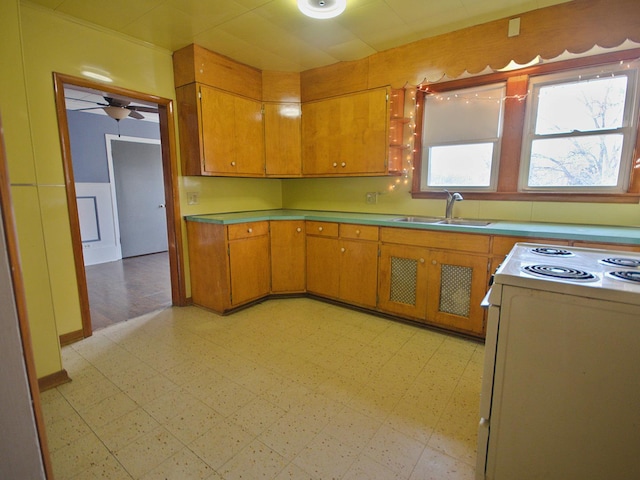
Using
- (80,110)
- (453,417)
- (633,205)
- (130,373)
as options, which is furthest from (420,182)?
(80,110)

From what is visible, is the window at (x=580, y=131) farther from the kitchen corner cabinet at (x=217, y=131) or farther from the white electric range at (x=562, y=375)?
the kitchen corner cabinet at (x=217, y=131)

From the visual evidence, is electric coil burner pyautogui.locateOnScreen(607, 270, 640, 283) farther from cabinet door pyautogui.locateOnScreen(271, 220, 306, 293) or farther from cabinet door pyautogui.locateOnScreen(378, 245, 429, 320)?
cabinet door pyautogui.locateOnScreen(271, 220, 306, 293)

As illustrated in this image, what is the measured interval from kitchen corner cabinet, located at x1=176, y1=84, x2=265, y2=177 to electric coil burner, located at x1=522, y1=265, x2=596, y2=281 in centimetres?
267

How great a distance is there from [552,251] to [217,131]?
2777mm

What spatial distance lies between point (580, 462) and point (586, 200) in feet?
6.61

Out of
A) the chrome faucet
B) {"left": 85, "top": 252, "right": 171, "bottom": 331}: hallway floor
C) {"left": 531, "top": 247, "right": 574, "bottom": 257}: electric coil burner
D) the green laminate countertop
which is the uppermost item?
the chrome faucet

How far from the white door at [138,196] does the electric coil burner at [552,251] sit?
577 centimetres

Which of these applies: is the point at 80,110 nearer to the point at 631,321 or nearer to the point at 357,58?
the point at 357,58

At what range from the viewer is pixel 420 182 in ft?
10.4

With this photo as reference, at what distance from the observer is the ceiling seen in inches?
84.0

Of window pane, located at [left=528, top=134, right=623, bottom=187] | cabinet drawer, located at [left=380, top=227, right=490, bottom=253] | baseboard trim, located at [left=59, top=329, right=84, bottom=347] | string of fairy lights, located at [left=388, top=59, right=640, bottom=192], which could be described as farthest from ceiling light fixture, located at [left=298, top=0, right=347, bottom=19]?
baseboard trim, located at [left=59, top=329, right=84, bottom=347]

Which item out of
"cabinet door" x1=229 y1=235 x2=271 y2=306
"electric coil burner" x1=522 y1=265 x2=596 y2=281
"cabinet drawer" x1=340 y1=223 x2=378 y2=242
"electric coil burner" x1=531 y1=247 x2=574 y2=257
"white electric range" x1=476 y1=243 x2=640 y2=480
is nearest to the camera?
"white electric range" x1=476 y1=243 x2=640 y2=480

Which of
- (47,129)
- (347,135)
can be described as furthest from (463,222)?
(47,129)

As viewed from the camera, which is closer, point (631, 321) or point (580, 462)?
point (631, 321)
